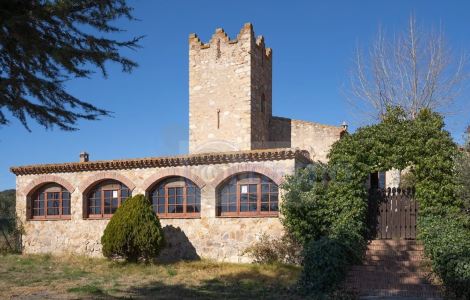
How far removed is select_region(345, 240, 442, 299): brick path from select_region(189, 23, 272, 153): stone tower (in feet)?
27.4

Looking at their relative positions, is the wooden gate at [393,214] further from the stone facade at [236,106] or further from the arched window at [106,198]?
the arched window at [106,198]

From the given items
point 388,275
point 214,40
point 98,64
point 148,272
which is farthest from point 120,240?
point 214,40

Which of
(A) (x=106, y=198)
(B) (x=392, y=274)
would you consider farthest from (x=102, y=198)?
(B) (x=392, y=274)

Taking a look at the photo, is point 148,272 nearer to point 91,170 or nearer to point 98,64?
point 91,170

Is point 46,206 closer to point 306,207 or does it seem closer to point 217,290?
point 217,290

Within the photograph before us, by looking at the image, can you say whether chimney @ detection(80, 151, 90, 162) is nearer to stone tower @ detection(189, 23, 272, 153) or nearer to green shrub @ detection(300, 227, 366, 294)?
stone tower @ detection(189, 23, 272, 153)

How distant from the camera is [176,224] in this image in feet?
52.4

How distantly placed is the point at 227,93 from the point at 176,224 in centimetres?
715

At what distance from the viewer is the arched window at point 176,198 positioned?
15.9 metres

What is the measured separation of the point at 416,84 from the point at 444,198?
8.14 m

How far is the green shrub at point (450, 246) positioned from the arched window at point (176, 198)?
22.2 ft

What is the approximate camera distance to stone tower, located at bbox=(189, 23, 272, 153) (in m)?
20.7

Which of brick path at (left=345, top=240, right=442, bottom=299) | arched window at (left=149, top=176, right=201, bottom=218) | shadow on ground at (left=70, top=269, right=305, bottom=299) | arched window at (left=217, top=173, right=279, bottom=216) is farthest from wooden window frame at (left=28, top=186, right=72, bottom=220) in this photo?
brick path at (left=345, top=240, right=442, bottom=299)

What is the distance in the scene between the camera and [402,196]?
46.3ft
